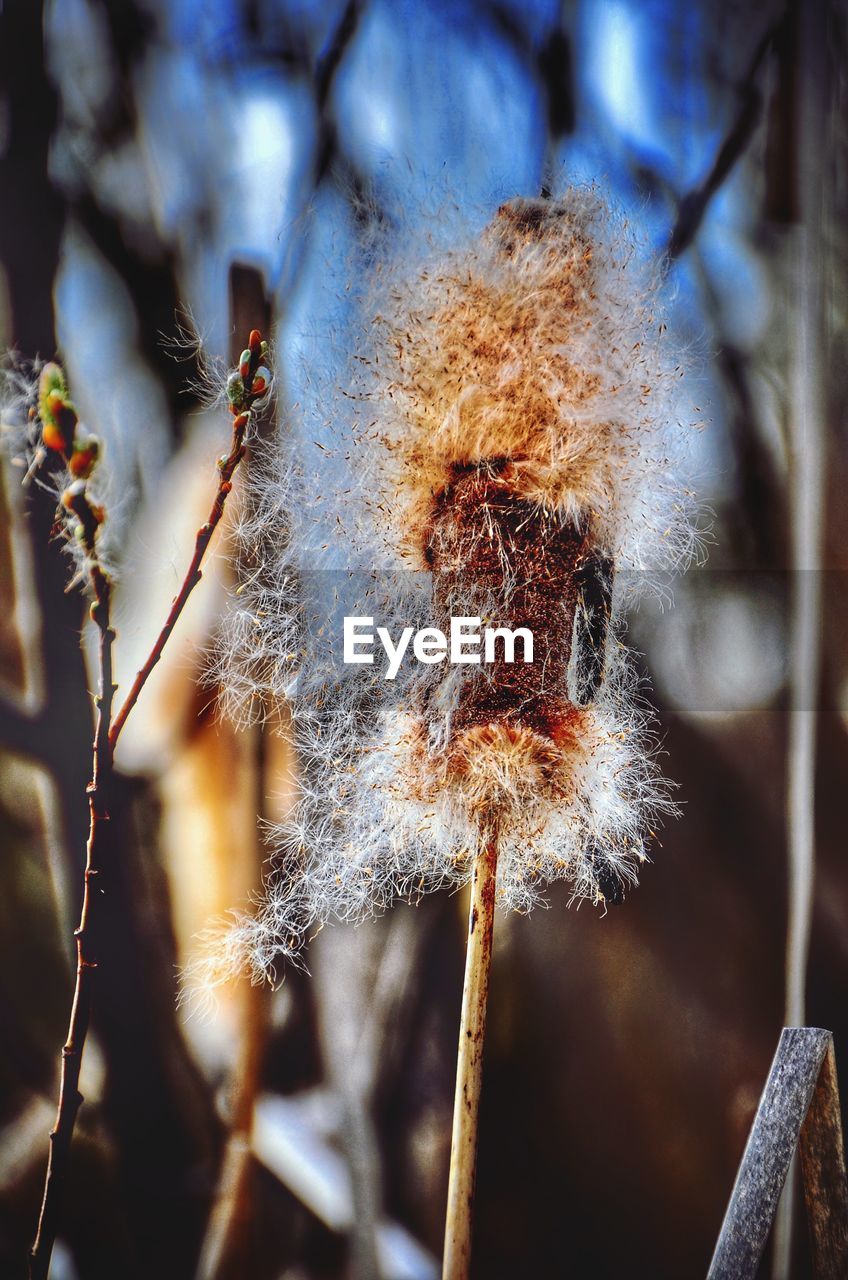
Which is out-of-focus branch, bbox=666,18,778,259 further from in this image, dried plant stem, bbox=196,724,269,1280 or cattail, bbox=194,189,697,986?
dried plant stem, bbox=196,724,269,1280

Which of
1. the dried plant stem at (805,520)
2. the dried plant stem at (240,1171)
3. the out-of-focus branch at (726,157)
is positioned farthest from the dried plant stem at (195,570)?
the dried plant stem at (805,520)

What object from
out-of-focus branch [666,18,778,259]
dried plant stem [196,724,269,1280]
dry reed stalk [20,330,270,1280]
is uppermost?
out-of-focus branch [666,18,778,259]

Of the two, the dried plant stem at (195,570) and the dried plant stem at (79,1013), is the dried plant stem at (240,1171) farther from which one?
the dried plant stem at (195,570)

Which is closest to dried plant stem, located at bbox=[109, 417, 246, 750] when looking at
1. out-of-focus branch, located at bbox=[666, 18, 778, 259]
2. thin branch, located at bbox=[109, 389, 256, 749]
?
thin branch, located at bbox=[109, 389, 256, 749]

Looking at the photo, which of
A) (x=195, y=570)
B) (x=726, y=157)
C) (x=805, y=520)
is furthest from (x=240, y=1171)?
(x=726, y=157)

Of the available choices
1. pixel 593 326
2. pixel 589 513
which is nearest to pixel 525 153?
pixel 593 326

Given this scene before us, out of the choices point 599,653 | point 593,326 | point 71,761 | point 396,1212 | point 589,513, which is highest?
point 593,326

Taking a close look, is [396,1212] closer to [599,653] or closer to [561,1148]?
[561,1148]
